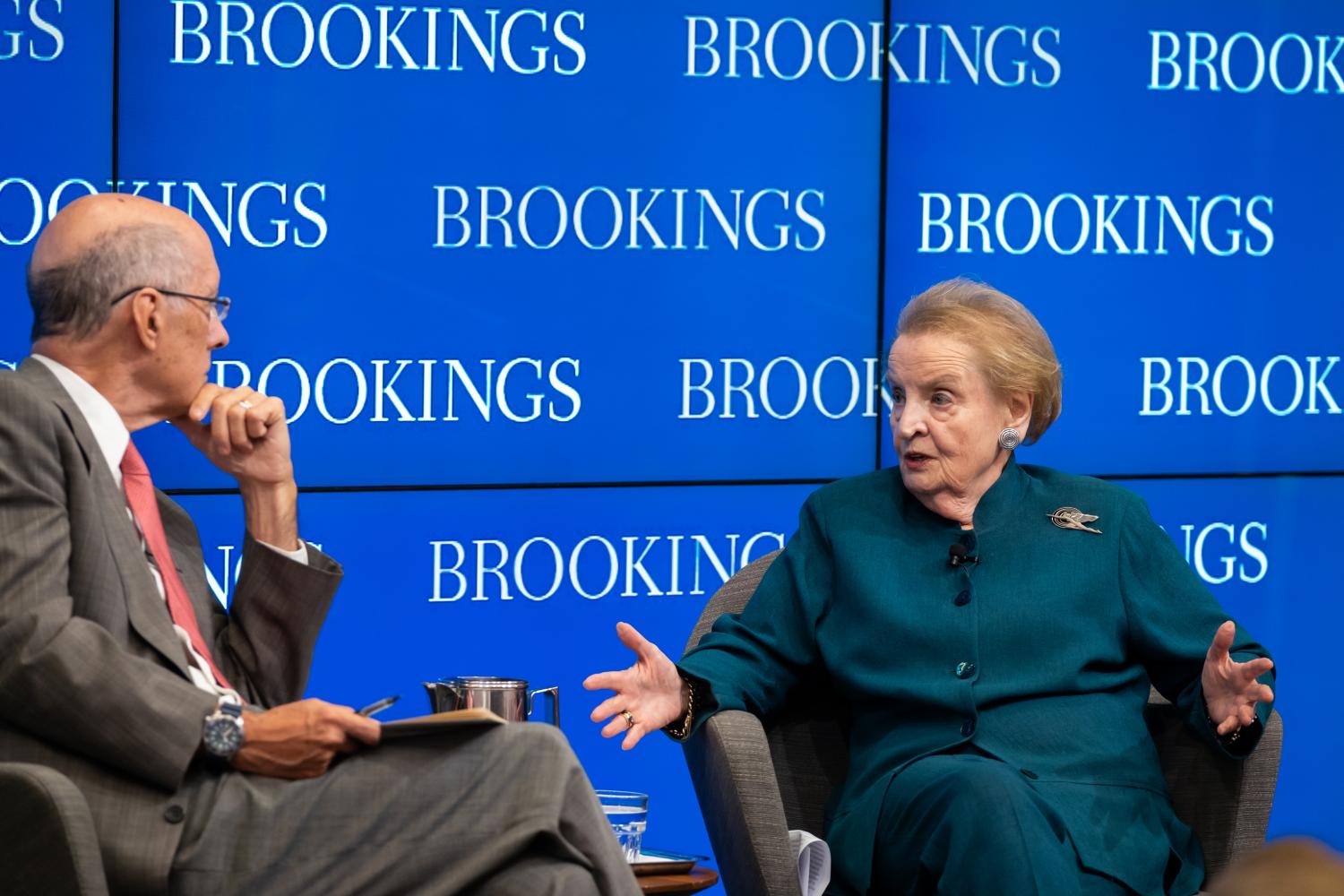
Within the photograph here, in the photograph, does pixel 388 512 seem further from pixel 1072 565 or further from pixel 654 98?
pixel 1072 565

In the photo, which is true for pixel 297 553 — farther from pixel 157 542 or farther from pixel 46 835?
pixel 46 835

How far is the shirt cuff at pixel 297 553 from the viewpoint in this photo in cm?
279

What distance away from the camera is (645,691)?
2.93 meters

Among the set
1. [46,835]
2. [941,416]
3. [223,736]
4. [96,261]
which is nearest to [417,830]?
[223,736]

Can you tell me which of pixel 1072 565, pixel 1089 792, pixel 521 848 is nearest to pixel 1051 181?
pixel 1072 565

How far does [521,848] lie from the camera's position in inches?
91.1

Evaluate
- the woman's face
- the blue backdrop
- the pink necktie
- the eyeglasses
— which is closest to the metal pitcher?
the pink necktie

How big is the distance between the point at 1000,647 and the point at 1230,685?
14.7 inches

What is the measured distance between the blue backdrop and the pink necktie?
51.2 inches

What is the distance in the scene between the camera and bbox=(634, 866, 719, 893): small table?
2.79 metres

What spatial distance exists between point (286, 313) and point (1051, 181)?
1.92m

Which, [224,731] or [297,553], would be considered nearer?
[224,731]

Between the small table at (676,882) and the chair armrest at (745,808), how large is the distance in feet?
0.13

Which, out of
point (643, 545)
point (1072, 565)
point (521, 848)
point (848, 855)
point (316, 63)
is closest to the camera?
point (521, 848)
